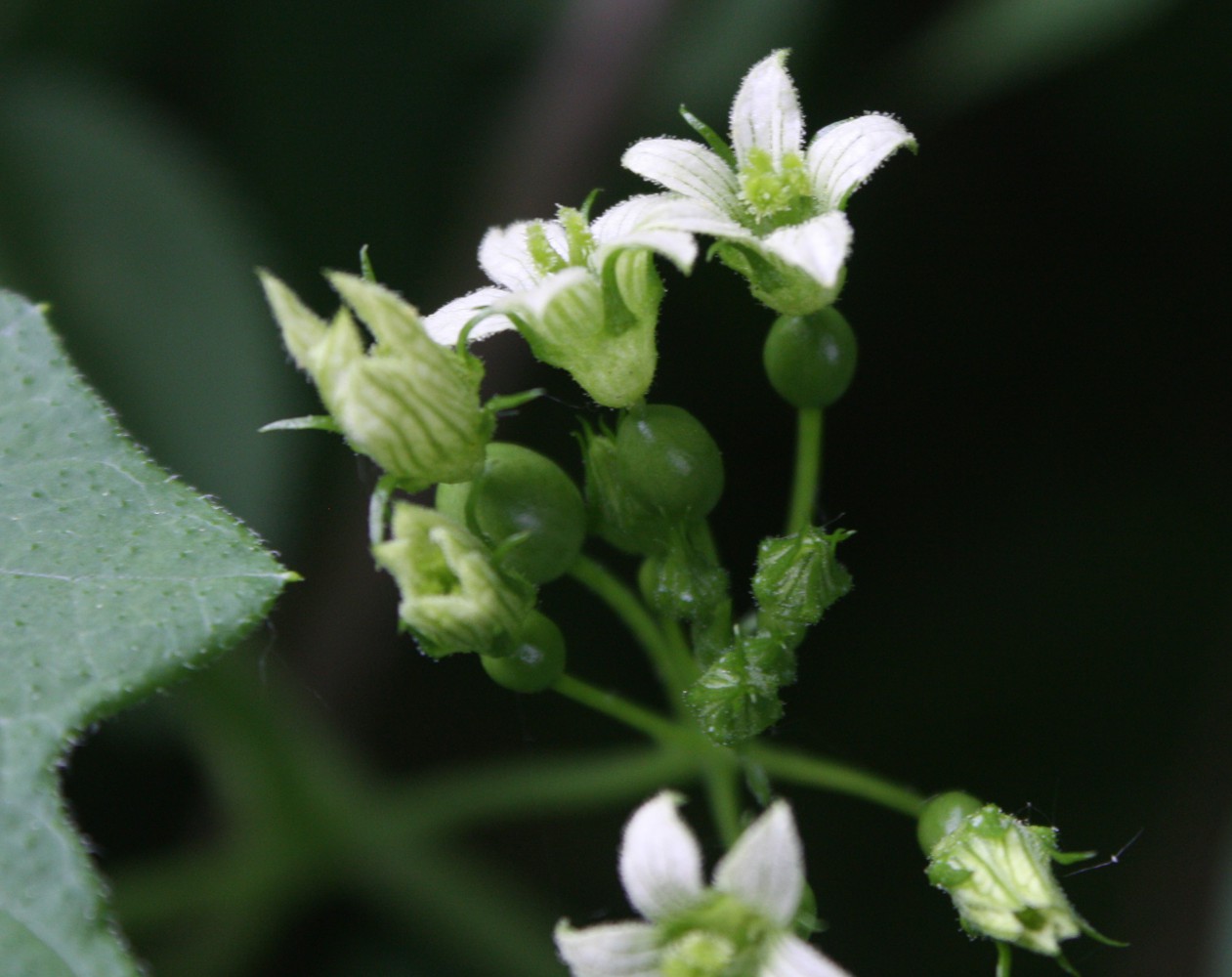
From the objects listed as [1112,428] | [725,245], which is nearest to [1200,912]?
[1112,428]

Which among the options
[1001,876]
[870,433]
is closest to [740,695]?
[1001,876]

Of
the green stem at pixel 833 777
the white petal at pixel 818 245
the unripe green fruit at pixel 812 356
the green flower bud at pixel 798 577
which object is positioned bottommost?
the green stem at pixel 833 777

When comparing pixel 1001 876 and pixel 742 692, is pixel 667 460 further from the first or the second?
pixel 1001 876

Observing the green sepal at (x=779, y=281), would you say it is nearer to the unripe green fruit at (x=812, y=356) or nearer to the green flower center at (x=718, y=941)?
the unripe green fruit at (x=812, y=356)

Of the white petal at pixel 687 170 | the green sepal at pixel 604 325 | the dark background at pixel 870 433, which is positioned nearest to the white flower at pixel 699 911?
the green sepal at pixel 604 325

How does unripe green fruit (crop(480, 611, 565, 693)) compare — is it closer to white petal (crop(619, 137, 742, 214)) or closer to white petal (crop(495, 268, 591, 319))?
white petal (crop(495, 268, 591, 319))

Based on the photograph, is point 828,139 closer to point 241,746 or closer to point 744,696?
point 744,696

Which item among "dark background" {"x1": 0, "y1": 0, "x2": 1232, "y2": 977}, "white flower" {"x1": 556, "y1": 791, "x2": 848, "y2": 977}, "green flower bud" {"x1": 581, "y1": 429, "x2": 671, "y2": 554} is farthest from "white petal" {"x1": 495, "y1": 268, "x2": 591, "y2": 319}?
"dark background" {"x1": 0, "y1": 0, "x2": 1232, "y2": 977}
